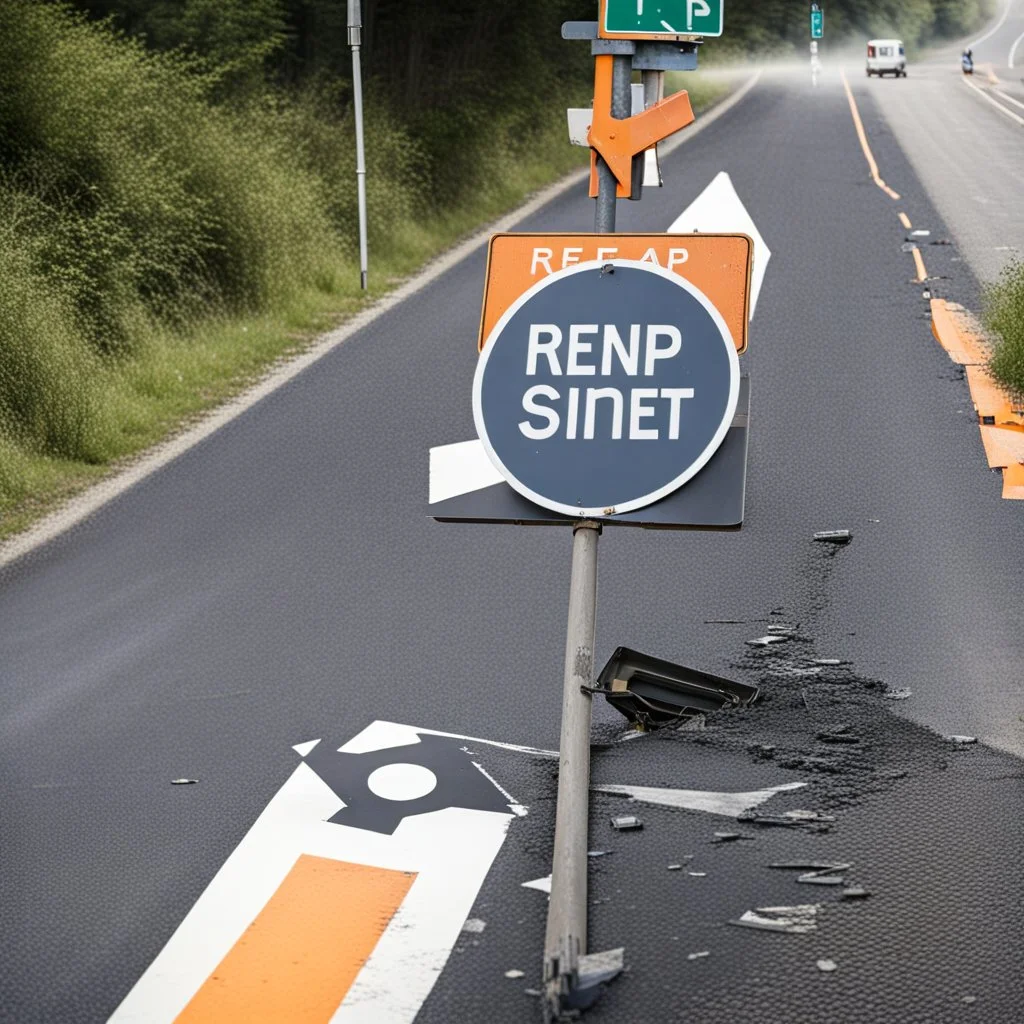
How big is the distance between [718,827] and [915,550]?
4.41 metres

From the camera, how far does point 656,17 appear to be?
6.98 metres

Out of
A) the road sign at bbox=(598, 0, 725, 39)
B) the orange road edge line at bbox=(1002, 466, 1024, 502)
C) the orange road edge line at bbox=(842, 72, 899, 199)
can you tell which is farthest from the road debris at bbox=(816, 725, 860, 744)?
the orange road edge line at bbox=(842, 72, 899, 199)

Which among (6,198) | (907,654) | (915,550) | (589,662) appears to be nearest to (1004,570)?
(915,550)

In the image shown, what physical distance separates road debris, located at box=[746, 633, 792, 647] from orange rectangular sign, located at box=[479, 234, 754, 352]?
2.86m

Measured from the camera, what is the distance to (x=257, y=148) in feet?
67.8

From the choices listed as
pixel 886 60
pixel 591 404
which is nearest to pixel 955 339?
pixel 591 404

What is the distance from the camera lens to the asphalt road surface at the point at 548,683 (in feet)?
13.3

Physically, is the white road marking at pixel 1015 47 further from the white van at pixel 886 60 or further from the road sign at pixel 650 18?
the road sign at pixel 650 18

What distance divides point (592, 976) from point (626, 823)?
3.49ft

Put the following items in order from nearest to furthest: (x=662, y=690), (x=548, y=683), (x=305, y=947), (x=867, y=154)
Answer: (x=305, y=947) → (x=662, y=690) → (x=548, y=683) → (x=867, y=154)

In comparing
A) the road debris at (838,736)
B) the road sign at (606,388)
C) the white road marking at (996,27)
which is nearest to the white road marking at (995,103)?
the road debris at (838,736)

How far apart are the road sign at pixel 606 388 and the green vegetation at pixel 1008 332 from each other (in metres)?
9.11

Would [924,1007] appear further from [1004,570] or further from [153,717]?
[1004,570]

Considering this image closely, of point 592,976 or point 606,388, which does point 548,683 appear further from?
point 592,976
